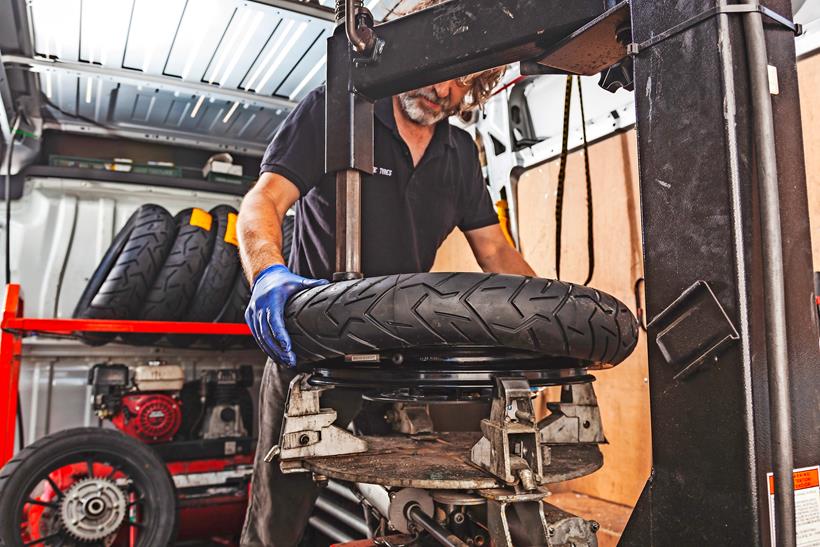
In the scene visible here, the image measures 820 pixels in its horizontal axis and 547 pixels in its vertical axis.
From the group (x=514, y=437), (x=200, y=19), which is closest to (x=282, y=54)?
(x=200, y=19)

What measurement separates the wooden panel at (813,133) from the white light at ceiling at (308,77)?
172 centimetres

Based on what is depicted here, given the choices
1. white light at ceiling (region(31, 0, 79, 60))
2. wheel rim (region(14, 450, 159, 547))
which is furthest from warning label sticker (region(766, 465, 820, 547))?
white light at ceiling (region(31, 0, 79, 60))

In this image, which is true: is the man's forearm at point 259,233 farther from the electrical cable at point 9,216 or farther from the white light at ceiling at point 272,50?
the electrical cable at point 9,216

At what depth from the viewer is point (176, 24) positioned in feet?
6.85

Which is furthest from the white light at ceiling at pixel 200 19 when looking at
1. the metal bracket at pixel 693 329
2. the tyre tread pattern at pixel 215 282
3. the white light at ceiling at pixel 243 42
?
the metal bracket at pixel 693 329

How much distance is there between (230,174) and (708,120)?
3245 mm

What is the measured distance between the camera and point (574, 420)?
0.95 meters

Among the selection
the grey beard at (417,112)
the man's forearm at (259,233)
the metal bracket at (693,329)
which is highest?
the grey beard at (417,112)

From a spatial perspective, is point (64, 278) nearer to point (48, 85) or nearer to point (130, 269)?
point (130, 269)

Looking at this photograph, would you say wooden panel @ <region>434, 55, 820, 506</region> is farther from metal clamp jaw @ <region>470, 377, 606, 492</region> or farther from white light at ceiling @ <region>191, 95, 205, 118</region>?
white light at ceiling @ <region>191, 95, 205, 118</region>

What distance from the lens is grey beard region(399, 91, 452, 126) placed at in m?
1.50

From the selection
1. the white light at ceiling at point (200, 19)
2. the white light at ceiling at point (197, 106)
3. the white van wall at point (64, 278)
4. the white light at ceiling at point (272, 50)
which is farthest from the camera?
the white van wall at point (64, 278)

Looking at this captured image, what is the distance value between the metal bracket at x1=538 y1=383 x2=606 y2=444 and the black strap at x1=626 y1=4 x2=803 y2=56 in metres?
0.54

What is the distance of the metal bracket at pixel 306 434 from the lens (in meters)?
0.81
